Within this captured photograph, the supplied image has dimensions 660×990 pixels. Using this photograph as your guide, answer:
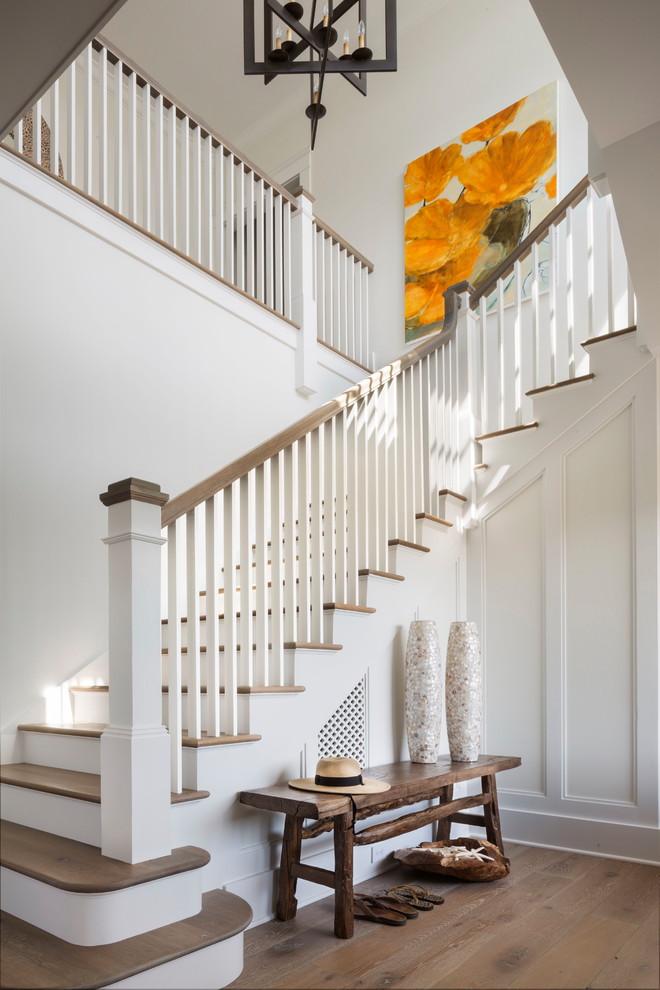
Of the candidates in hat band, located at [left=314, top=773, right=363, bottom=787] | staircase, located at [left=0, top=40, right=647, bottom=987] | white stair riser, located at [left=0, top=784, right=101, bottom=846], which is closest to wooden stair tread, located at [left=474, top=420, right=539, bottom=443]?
staircase, located at [left=0, top=40, right=647, bottom=987]

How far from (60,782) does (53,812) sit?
10 centimetres

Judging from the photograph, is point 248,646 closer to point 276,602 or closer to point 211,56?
point 276,602

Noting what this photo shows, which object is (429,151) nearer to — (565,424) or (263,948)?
(565,424)

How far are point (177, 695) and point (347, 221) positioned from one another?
16.3 feet

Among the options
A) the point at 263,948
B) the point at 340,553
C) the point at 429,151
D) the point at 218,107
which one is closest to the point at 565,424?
the point at 340,553

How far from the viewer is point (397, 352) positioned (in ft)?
19.2

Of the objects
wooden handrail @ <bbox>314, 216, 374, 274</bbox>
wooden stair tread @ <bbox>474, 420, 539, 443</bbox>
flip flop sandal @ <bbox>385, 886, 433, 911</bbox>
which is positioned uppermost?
wooden handrail @ <bbox>314, 216, 374, 274</bbox>

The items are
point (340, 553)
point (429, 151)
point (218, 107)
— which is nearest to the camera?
point (340, 553)

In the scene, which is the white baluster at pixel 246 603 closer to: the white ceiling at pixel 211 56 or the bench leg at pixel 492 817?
the bench leg at pixel 492 817

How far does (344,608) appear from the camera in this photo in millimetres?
3031

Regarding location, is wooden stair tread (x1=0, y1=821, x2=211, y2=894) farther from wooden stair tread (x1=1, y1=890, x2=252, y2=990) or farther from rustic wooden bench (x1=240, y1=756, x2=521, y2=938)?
rustic wooden bench (x1=240, y1=756, x2=521, y2=938)

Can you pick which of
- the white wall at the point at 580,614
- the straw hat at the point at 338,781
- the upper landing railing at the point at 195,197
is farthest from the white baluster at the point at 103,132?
the straw hat at the point at 338,781

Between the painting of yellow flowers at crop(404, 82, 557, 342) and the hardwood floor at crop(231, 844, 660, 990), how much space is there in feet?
12.4

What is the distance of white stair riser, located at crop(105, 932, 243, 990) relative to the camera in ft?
6.01
